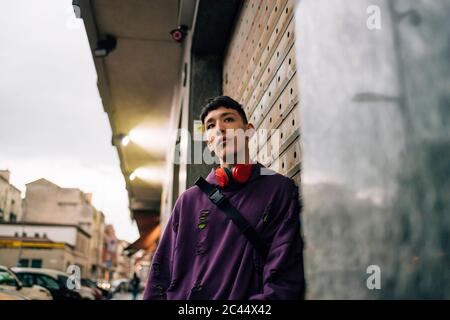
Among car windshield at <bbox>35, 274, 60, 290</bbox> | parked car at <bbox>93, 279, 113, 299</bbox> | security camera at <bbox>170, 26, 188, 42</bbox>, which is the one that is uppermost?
security camera at <bbox>170, 26, 188, 42</bbox>

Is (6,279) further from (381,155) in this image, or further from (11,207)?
(11,207)

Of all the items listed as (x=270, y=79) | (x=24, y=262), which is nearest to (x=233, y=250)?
(x=270, y=79)

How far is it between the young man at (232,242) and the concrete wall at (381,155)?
12 centimetres

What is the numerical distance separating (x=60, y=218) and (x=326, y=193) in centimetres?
6226

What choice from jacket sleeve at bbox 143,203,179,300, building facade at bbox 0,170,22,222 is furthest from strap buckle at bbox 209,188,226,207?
building facade at bbox 0,170,22,222

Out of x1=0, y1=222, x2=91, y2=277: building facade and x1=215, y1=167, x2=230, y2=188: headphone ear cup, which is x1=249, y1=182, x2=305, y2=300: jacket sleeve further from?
x1=0, y1=222, x2=91, y2=277: building facade

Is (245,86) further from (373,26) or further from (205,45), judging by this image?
(373,26)

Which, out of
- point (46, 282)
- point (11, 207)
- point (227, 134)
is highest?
point (11, 207)

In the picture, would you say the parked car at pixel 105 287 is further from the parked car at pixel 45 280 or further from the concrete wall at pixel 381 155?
the concrete wall at pixel 381 155

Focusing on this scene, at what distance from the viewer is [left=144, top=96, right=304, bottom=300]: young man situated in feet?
4.87

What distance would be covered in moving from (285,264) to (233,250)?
0.84 ft

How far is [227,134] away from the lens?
1994 millimetres

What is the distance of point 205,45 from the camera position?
518 centimetres
